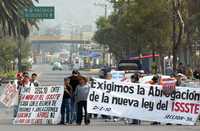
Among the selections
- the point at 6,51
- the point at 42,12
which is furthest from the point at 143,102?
the point at 6,51

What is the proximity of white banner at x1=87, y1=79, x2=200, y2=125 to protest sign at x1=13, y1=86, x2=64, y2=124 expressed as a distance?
1079 mm

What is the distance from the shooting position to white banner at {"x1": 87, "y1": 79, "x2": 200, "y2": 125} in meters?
25.2

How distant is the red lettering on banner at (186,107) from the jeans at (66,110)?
322 centimetres

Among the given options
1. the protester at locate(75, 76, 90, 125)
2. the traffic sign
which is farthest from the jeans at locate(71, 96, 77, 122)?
the traffic sign

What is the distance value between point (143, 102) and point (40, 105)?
10.7 ft

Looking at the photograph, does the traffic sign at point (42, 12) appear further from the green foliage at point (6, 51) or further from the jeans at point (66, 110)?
the jeans at point (66, 110)

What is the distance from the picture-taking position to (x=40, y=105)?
25.9m

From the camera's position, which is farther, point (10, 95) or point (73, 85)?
point (10, 95)

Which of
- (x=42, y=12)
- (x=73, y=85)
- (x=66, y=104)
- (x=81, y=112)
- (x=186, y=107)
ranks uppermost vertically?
(x=42, y=12)

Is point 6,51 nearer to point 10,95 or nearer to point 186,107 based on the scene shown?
point 10,95

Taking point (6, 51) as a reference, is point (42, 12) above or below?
above

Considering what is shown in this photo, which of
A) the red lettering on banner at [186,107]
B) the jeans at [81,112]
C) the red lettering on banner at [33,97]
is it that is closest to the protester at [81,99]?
the jeans at [81,112]

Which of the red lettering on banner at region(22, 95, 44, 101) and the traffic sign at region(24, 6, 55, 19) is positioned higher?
the traffic sign at region(24, 6, 55, 19)

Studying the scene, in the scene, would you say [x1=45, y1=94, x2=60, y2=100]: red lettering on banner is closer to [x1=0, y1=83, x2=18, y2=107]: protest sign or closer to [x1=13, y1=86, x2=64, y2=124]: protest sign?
[x1=13, y1=86, x2=64, y2=124]: protest sign
